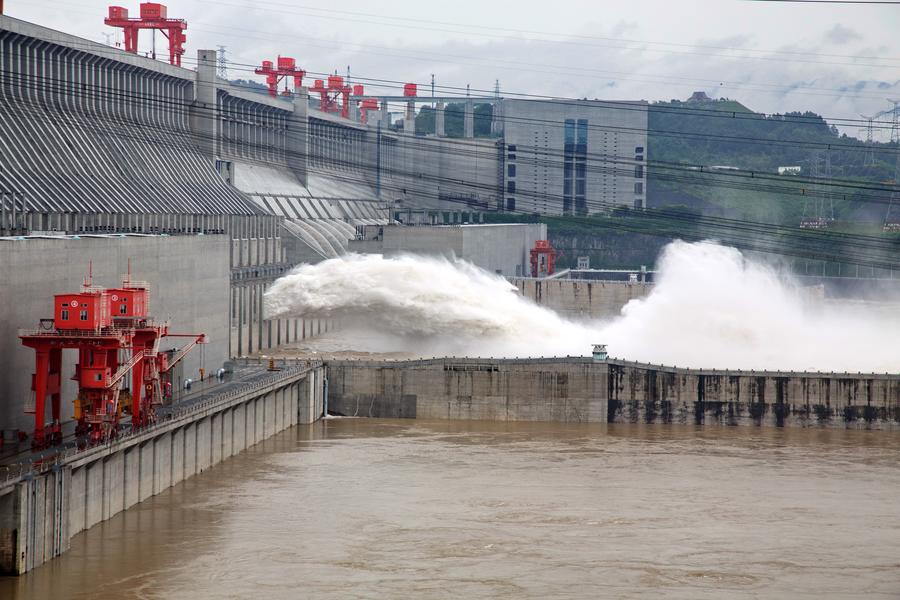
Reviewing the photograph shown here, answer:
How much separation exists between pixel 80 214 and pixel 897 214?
10091 centimetres

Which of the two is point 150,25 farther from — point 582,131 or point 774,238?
point 774,238

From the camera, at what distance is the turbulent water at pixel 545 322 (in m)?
67.2

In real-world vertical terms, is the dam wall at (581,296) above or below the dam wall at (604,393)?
above

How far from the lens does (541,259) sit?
103 metres

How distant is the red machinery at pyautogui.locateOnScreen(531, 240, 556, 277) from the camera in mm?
102188

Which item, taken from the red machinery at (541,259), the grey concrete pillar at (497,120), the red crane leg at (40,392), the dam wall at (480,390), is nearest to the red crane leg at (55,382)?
the red crane leg at (40,392)

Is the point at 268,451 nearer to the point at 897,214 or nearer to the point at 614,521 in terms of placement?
the point at 614,521

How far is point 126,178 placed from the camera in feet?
212

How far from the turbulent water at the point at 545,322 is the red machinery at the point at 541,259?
26873 millimetres

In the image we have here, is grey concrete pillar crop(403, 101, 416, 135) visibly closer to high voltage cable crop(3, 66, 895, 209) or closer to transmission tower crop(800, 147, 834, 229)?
high voltage cable crop(3, 66, 895, 209)

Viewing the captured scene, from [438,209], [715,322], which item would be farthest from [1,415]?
[438,209]

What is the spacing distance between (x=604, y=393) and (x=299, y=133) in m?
52.6

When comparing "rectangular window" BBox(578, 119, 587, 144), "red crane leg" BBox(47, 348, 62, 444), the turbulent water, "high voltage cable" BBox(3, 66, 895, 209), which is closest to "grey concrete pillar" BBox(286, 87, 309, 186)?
"high voltage cable" BBox(3, 66, 895, 209)

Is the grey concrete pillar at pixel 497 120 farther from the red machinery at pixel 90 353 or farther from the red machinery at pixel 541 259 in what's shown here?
the red machinery at pixel 90 353
